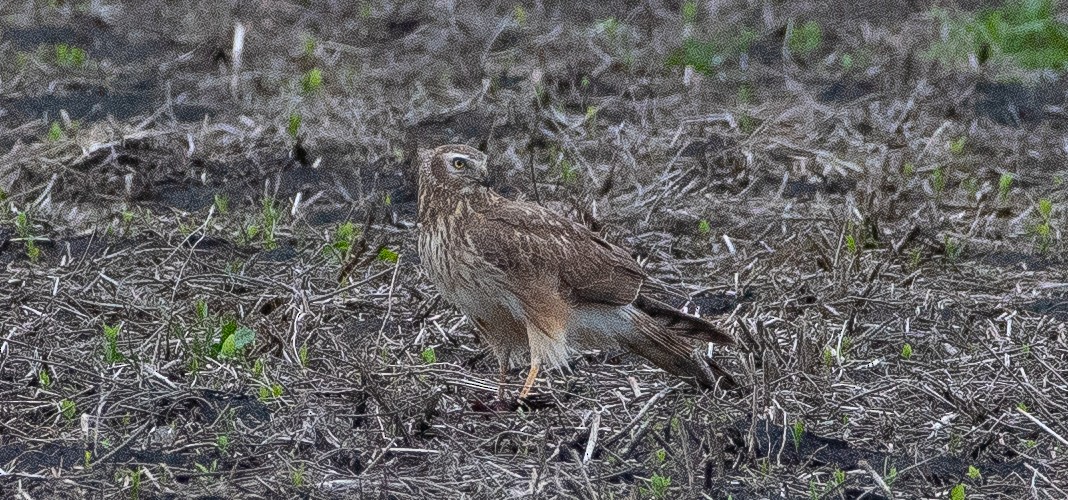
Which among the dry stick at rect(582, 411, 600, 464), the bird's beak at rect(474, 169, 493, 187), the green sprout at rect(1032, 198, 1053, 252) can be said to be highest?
the bird's beak at rect(474, 169, 493, 187)

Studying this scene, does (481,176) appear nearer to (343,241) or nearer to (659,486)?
(343,241)

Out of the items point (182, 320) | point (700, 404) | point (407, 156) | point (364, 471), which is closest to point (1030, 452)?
point (700, 404)

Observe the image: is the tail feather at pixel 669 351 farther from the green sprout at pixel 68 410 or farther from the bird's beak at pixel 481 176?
the green sprout at pixel 68 410

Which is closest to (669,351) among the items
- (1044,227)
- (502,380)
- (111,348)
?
(502,380)

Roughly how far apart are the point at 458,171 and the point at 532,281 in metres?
0.53

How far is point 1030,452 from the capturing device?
5.42 metres

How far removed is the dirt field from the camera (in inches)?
207

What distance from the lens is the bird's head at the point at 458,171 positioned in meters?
5.97

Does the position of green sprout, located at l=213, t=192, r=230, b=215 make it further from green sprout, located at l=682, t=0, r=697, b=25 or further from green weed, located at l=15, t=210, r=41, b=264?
green sprout, located at l=682, t=0, r=697, b=25

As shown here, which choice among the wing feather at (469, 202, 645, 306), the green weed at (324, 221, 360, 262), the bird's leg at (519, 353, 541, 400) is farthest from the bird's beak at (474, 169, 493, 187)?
the green weed at (324, 221, 360, 262)

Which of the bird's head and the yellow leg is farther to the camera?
the bird's head

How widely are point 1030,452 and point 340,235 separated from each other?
3.45 m

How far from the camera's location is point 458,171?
19.6 ft

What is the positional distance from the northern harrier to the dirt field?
0.17 m
